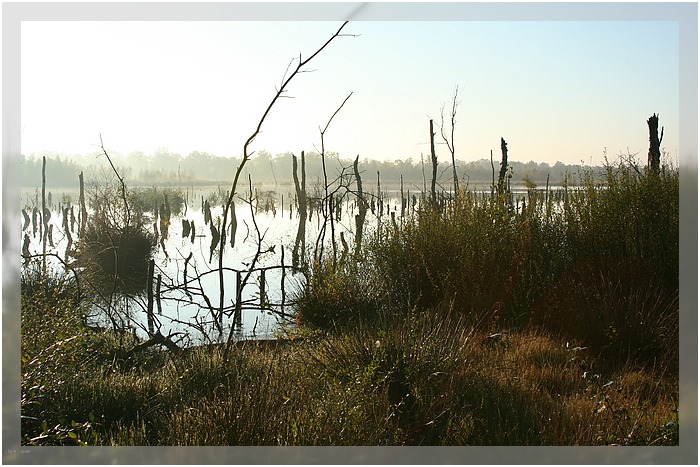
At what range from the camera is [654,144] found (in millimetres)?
5301

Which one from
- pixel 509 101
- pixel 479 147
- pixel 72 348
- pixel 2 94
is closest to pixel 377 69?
pixel 509 101

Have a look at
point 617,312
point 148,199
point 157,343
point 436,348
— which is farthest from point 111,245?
point 617,312

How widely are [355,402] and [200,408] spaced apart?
848mm

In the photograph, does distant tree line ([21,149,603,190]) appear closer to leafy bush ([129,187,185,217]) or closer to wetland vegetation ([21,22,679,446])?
wetland vegetation ([21,22,679,446])

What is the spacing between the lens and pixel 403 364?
3590 millimetres

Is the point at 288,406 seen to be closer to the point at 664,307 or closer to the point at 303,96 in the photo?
the point at 303,96

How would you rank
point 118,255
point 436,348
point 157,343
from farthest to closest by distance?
1. point 118,255
2. point 157,343
3. point 436,348

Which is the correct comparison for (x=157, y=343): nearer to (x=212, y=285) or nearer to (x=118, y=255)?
(x=212, y=285)

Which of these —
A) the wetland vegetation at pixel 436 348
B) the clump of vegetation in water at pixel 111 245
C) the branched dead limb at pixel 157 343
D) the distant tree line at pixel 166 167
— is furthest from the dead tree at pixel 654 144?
the clump of vegetation in water at pixel 111 245

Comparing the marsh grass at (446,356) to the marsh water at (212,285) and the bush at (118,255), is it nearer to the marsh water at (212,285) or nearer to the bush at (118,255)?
the marsh water at (212,285)

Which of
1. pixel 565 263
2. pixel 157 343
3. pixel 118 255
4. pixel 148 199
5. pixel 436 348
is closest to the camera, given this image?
pixel 436 348

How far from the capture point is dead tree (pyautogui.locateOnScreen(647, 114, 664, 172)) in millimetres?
4488

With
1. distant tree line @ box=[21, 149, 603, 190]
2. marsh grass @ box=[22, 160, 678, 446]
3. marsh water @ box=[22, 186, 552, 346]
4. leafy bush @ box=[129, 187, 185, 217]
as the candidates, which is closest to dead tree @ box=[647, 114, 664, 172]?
marsh grass @ box=[22, 160, 678, 446]

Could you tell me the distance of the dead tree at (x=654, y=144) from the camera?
14.7ft
